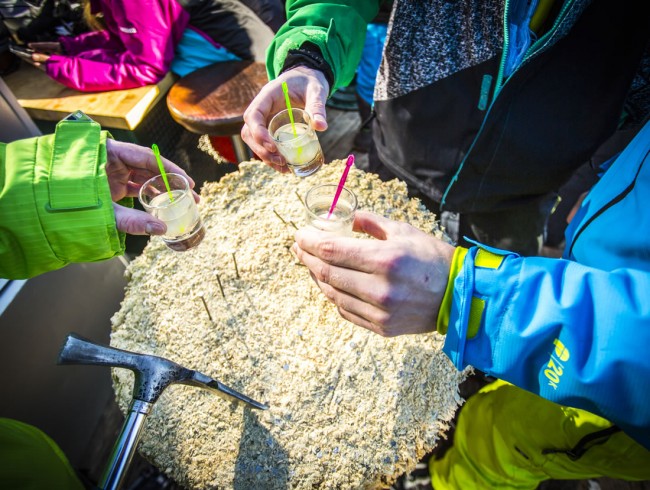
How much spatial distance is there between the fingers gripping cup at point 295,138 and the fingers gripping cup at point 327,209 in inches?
9.2

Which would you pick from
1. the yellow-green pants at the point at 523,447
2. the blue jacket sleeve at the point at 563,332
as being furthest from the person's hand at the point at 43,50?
the yellow-green pants at the point at 523,447

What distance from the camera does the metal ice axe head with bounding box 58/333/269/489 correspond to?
1.00m

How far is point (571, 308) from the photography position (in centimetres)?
81

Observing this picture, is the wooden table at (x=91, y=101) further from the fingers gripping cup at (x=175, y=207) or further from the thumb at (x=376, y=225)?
the thumb at (x=376, y=225)

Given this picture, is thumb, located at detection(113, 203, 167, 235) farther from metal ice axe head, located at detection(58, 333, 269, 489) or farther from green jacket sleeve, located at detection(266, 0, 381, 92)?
green jacket sleeve, located at detection(266, 0, 381, 92)

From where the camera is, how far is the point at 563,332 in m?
0.82

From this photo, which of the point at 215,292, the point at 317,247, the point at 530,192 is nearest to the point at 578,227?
the point at 530,192

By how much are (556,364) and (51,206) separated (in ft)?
5.18

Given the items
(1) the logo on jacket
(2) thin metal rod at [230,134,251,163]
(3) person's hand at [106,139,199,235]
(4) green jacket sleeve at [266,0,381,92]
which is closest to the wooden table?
(2) thin metal rod at [230,134,251,163]

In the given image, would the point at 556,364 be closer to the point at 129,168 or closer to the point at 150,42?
the point at 129,168

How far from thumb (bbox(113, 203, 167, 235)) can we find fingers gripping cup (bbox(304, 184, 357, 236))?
565 millimetres

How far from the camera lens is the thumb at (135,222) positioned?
122 centimetres

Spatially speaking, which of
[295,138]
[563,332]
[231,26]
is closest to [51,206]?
[295,138]

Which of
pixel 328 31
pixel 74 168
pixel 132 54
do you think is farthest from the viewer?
pixel 132 54
